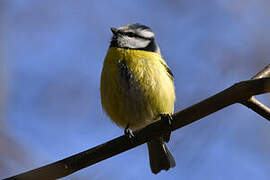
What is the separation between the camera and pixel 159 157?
430cm

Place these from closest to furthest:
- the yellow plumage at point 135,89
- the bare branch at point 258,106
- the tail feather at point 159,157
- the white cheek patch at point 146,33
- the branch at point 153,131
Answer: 1. the branch at point 153,131
2. the bare branch at point 258,106
3. the yellow plumage at point 135,89
4. the tail feather at point 159,157
5. the white cheek patch at point 146,33

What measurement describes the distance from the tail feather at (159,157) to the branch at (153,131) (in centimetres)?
168

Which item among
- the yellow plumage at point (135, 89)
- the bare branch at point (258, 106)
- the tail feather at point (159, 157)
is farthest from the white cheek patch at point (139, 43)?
the bare branch at point (258, 106)

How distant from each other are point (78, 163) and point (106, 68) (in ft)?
5.59

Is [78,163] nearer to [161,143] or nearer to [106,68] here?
[106,68]

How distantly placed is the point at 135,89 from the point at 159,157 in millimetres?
1042

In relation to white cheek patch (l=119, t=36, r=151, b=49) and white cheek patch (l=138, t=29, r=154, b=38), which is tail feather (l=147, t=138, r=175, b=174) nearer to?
white cheek patch (l=119, t=36, r=151, b=49)

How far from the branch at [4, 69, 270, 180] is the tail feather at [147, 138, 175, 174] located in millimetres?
1676

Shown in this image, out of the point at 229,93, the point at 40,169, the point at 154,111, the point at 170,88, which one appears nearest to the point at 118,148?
the point at 40,169

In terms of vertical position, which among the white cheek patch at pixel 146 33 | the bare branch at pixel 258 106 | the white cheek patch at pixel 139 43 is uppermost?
the bare branch at pixel 258 106

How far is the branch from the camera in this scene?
2.09 metres

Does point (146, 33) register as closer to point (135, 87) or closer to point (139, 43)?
point (139, 43)

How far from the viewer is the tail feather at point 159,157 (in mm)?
4215

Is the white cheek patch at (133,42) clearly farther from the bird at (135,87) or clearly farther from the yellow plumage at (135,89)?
the yellow plumage at (135,89)
